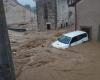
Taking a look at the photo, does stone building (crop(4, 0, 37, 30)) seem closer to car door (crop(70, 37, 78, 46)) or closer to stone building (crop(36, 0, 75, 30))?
stone building (crop(36, 0, 75, 30))

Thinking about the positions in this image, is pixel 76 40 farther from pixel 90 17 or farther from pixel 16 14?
pixel 16 14

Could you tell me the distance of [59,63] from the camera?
1733 centimetres

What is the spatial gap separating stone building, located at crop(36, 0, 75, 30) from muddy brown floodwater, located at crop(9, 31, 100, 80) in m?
11.9

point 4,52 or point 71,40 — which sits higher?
point 4,52

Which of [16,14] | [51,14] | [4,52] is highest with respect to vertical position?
[51,14]

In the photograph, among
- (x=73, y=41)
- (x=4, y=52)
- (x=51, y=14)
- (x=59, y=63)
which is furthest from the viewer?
(x=51, y=14)

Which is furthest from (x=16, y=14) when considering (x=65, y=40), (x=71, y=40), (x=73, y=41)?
(x=71, y=40)

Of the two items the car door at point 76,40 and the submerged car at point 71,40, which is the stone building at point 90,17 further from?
the car door at point 76,40

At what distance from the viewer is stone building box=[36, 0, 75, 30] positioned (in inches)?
1366

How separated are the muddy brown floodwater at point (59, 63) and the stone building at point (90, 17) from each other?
1098mm

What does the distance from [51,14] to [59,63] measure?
59.8 ft

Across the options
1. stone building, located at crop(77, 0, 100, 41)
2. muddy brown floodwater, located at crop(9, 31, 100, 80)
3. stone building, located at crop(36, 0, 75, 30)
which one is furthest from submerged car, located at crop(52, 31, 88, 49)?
stone building, located at crop(36, 0, 75, 30)

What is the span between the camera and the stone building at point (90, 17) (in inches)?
872

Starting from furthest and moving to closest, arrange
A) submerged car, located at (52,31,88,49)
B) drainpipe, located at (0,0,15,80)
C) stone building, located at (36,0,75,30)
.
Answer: stone building, located at (36,0,75,30), submerged car, located at (52,31,88,49), drainpipe, located at (0,0,15,80)
